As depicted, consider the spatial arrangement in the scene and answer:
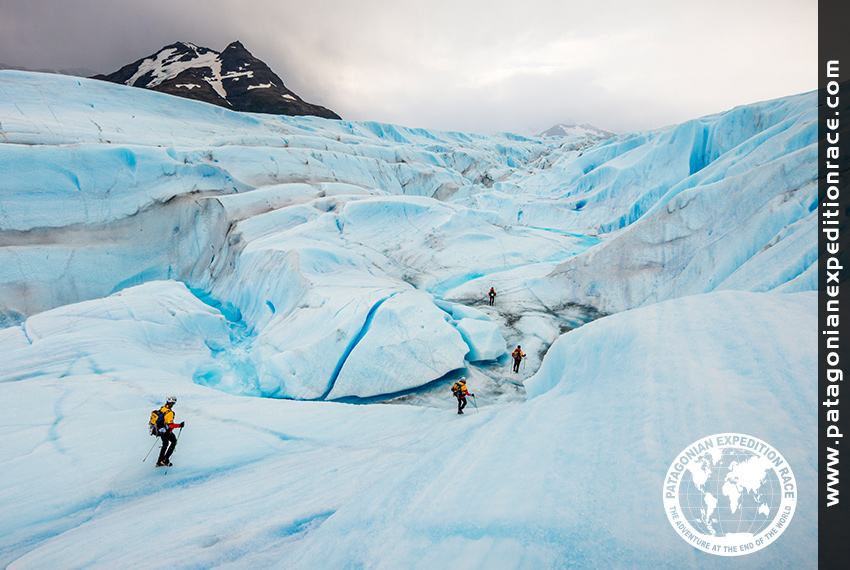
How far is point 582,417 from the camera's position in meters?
3.80

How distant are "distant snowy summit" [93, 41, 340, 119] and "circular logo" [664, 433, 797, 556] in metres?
63.2

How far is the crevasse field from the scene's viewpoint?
9.55 ft

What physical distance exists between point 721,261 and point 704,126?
17.8 meters

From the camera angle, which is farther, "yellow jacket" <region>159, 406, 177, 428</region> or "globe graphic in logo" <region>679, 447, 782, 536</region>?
"yellow jacket" <region>159, 406, 177, 428</region>

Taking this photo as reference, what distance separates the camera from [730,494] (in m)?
2.35

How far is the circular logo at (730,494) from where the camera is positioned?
2182mm

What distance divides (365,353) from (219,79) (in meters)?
76.2

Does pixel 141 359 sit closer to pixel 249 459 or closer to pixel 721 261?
pixel 249 459

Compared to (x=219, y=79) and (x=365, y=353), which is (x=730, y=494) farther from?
(x=219, y=79)

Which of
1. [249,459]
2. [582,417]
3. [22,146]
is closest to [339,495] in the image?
[249,459]

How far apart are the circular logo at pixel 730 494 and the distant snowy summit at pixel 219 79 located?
63.2 m
